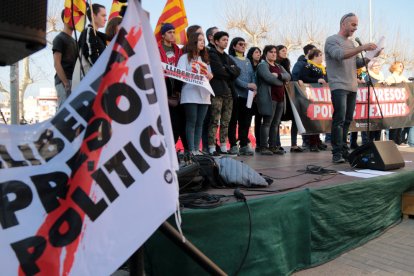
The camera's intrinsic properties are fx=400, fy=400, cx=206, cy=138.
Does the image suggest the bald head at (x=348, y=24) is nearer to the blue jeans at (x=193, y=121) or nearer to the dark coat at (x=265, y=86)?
the dark coat at (x=265, y=86)

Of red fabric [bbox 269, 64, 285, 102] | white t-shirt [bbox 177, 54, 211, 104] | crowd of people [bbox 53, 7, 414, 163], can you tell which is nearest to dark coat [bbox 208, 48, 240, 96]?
crowd of people [bbox 53, 7, 414, 163]

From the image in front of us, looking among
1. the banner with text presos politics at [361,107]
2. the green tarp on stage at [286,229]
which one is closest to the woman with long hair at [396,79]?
the banner with text presos politics at [361,107]

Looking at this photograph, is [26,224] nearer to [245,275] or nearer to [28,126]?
[28,126]

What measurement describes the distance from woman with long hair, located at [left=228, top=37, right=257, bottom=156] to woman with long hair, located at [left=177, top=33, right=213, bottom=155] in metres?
0.80

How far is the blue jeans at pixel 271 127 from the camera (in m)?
5.91

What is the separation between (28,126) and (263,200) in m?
1.57

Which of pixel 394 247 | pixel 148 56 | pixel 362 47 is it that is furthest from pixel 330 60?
pixel 148 56

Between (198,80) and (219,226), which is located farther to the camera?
(198,80)

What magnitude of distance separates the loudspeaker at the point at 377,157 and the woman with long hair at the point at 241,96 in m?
1.71

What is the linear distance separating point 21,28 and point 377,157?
12.3 ft

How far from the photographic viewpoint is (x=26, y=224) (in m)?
1.25

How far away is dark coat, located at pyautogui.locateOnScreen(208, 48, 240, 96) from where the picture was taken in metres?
5.40

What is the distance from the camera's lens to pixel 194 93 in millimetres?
5031

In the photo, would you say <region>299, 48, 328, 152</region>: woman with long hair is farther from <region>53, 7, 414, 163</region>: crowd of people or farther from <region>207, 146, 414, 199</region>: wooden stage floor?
<region>207, 146, 414, 199</region>: wooden stage floor
